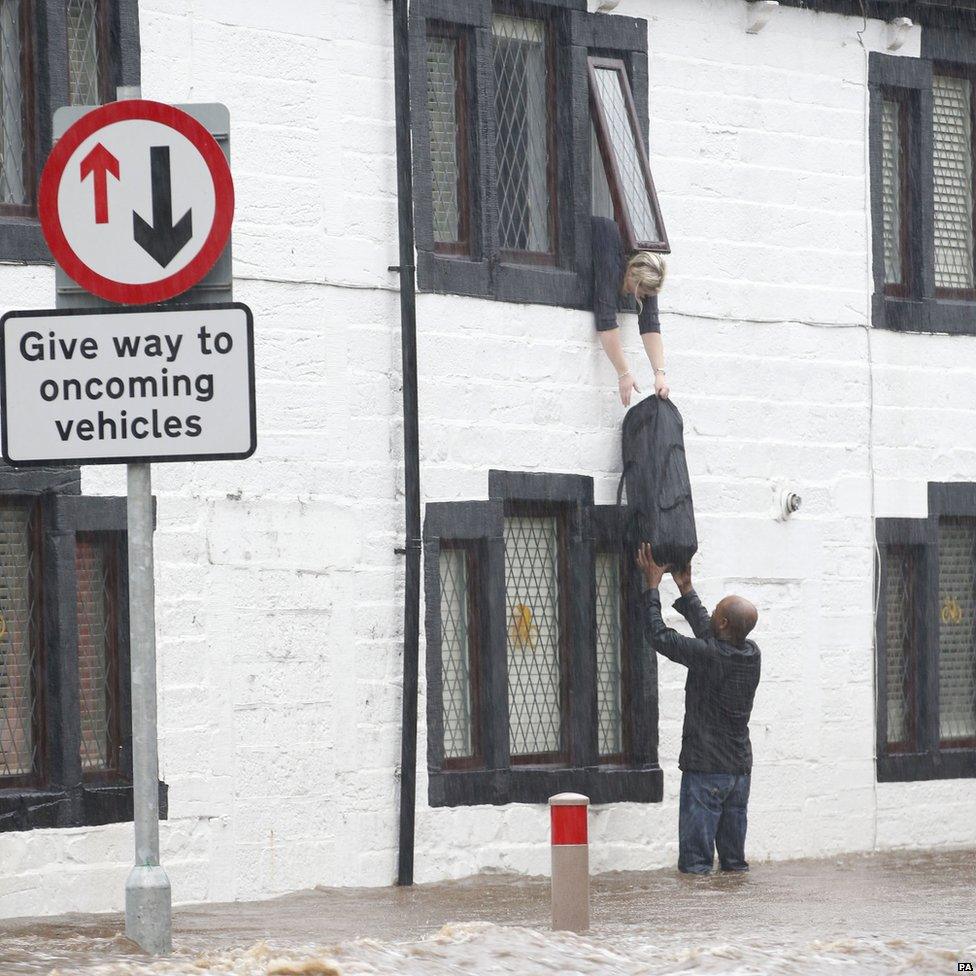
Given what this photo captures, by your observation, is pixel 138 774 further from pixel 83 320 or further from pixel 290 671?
pixel 290 671

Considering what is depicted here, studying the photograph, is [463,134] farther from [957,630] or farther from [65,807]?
[957,630]

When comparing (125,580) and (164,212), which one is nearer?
(164,212)

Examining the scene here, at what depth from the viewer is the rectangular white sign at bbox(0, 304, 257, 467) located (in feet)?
26.9

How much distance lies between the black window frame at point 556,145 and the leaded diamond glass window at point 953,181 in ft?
9.35

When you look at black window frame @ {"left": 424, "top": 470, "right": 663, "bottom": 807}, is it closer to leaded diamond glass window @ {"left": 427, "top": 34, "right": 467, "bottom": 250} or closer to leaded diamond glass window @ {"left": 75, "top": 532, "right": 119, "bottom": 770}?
leaded diamond glass window @ {"left": 427, "top": 34, "right": 467, "bottom": 250}

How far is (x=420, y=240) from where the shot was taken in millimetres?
14086

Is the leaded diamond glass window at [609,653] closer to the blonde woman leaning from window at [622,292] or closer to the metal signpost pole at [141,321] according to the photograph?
the blonde woman leaning from window at [622,292]

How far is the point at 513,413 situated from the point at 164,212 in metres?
6.40

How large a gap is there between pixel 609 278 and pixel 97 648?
3.99 m

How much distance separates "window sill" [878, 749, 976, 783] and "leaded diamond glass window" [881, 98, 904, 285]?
127 inches

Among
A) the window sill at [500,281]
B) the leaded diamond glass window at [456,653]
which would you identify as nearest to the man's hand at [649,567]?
the leaded diamond glass window at [456,653]

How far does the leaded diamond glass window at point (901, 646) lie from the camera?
16609 millimetres

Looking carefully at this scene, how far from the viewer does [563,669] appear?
14.9 m

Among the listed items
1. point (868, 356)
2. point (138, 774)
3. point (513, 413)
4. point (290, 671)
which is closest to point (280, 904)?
point (290, 671)
